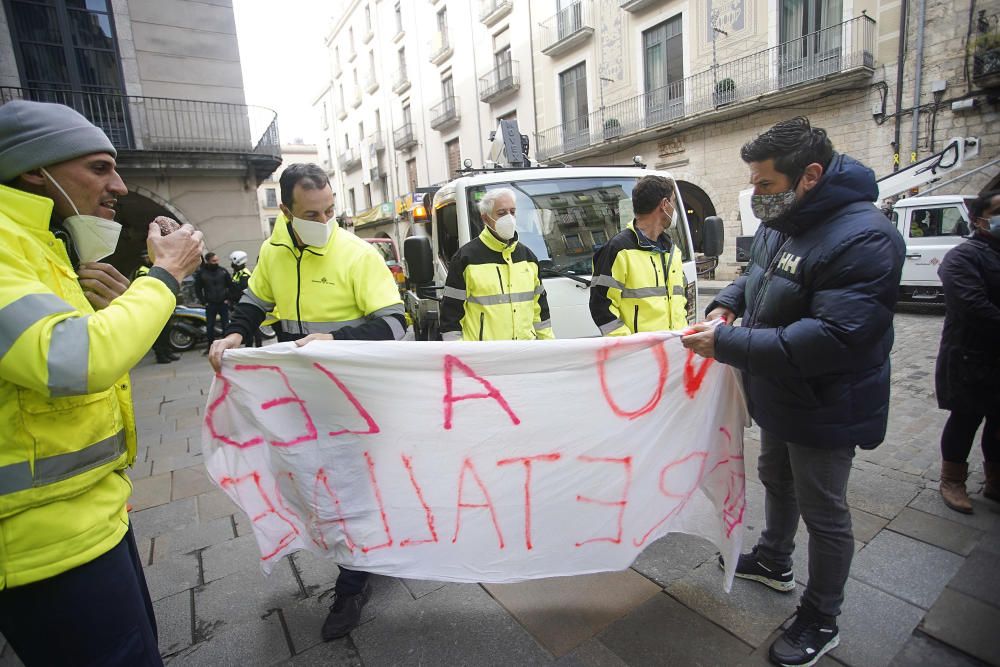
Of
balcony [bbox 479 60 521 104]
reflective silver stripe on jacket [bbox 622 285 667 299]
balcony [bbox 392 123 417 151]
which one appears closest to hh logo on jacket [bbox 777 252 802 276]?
reflective silver stripe on jacket [bbox 622 285 667 299]

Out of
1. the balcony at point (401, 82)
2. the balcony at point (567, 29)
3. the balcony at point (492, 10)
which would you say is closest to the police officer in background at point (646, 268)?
the balcony at point (567, 29)

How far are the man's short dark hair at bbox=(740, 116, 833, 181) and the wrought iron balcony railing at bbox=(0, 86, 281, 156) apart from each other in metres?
12.4

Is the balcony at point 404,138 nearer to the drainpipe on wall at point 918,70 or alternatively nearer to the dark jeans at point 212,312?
the dark jeans at point 212,312

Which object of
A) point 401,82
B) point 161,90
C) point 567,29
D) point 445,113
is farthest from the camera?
point 401,82

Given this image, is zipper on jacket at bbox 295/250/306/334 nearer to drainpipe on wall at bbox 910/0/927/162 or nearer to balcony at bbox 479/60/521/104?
drainpipe on wall at bbox 910/0/927/162

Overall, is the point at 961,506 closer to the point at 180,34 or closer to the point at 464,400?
the point at 464,400

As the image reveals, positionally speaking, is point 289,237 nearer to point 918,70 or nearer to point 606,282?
point 606,282

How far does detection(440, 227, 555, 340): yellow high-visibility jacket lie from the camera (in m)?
3.21

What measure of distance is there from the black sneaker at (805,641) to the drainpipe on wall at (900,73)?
45.0 feet

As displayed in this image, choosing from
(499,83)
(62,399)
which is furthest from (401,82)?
(62,399)

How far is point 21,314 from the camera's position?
110 cm

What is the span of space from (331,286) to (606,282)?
1.68 metres

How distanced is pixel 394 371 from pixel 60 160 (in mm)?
1158

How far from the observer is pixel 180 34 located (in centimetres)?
1111
